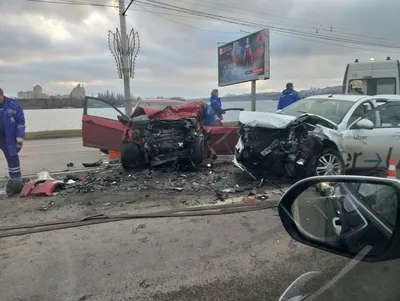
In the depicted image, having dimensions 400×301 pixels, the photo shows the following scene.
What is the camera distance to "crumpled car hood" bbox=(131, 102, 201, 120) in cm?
675

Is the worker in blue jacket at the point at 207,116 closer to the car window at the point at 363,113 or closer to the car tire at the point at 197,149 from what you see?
the car tire at the point at 197,149

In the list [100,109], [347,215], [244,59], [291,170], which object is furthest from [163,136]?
[244,59]

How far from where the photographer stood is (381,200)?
4.87 ft

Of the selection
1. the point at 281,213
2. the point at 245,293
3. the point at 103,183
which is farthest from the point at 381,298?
the point at 103,183

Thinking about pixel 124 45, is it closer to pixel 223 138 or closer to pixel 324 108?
pixel 223 138

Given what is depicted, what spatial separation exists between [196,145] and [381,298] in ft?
17.7

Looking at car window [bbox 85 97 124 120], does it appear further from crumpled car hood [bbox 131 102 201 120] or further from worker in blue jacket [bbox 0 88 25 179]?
worker in blue jacket [bbox 0 88 25 179]

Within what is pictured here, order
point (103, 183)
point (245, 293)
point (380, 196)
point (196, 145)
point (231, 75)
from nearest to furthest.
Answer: point (380, 196), point (245, 293), point (103, 183), point (196, 145), point (231, 75)

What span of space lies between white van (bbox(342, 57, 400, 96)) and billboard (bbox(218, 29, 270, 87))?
3.98 m

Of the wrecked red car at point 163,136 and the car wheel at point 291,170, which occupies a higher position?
the wrecked red car at point 163,136

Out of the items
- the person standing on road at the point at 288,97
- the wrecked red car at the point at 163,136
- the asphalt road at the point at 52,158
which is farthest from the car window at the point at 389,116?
the asphalt road at the point at 52,158

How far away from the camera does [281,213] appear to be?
71.0 inches

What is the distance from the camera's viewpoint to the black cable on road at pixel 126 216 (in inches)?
155

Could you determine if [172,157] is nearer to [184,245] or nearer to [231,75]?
[184,245]
